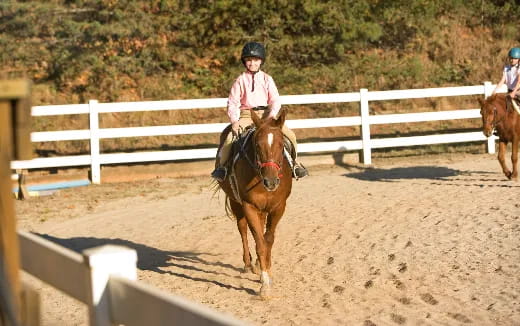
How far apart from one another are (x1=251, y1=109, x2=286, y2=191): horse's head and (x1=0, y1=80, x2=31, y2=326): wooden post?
5.17 metres

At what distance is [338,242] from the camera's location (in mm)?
10453

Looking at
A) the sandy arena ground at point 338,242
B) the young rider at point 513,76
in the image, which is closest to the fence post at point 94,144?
the sandy arena ground at point 338,242

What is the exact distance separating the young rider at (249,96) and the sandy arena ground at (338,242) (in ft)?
4.96

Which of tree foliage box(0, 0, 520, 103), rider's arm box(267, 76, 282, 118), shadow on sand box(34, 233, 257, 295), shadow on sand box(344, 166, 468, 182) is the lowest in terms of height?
shadow on sand box(34, 233, 257, 295)

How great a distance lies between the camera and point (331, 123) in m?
18.3

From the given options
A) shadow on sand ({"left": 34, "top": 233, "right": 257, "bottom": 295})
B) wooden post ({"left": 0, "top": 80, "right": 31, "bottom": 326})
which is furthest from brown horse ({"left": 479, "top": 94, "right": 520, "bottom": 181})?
wooden post ({"left": 0, "top": 80, "right": 31, "bottom": 326})

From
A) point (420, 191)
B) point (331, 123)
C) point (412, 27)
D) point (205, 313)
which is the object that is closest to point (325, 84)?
point (412, 27)

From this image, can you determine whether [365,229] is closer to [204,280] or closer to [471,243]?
[471,243]

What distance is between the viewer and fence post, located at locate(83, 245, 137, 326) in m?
3.38

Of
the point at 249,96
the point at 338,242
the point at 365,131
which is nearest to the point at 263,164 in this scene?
the point at 249,96

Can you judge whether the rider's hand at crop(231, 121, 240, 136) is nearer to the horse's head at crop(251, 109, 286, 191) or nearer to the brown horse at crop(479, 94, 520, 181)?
the horse's head at crop(251, 109, 286, 191)

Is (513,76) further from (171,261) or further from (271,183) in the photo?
(271,183)

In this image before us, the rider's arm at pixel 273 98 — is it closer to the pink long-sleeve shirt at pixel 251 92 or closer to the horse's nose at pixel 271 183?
the pink long-sleeve shirt at pixel 251 92

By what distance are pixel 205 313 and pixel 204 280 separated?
21.7 ft
